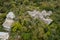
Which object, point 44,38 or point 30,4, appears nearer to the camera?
point 44,38

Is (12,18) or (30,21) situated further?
(12,18)

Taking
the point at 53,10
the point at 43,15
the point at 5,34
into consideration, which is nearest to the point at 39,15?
the point at 43,15

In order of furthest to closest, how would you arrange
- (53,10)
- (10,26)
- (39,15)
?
(53,10) < (39,15) < (10,26)

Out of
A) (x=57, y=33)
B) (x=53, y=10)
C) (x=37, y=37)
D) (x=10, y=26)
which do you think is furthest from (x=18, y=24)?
(x=53, y=10)

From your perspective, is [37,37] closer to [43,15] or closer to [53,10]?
[43,15]

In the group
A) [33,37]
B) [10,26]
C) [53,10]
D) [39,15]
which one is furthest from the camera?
[53,10]

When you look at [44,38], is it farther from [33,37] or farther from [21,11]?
[21,11]
